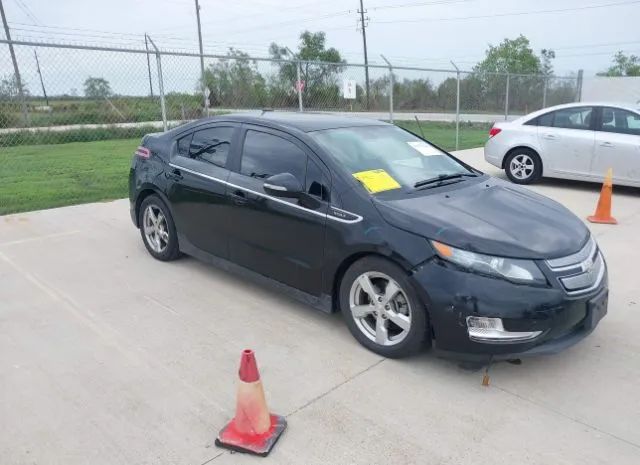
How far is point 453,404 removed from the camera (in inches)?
121

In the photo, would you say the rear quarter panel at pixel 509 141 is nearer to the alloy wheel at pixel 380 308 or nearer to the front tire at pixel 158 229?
the front tire at pixel 158 229

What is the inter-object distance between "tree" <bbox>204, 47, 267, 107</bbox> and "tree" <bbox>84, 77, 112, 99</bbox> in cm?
255

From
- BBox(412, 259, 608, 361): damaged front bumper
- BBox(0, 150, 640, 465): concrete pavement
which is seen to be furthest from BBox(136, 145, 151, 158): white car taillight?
BBox(412, 259, 608, 361): damaged front bumper

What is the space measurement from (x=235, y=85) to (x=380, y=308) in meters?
10.8

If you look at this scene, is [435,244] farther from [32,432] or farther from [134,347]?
[32,432]

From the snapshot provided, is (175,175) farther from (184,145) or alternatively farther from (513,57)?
(513,57)

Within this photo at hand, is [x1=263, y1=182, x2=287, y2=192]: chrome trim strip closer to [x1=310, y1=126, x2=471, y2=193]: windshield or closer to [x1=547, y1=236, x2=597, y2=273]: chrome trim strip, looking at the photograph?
[x1=310, y1=126, x2=471, y2=193]: windshield

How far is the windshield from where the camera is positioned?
3.81m

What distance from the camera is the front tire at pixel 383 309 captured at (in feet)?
10.7

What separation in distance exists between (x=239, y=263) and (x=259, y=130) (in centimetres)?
109

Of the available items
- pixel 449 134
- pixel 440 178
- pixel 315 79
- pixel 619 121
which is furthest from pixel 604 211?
pixel 449 134

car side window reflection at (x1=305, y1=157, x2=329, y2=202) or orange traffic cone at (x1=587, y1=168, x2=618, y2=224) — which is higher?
car side window reflection at (x1=305, y1=157, x2=329, y2=202)

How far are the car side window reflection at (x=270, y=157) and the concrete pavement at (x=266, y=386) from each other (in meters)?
1.08

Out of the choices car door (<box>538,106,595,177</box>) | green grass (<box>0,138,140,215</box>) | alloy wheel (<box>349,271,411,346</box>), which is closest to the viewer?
alloy wheel (<box>349,271,411,346</box>)
